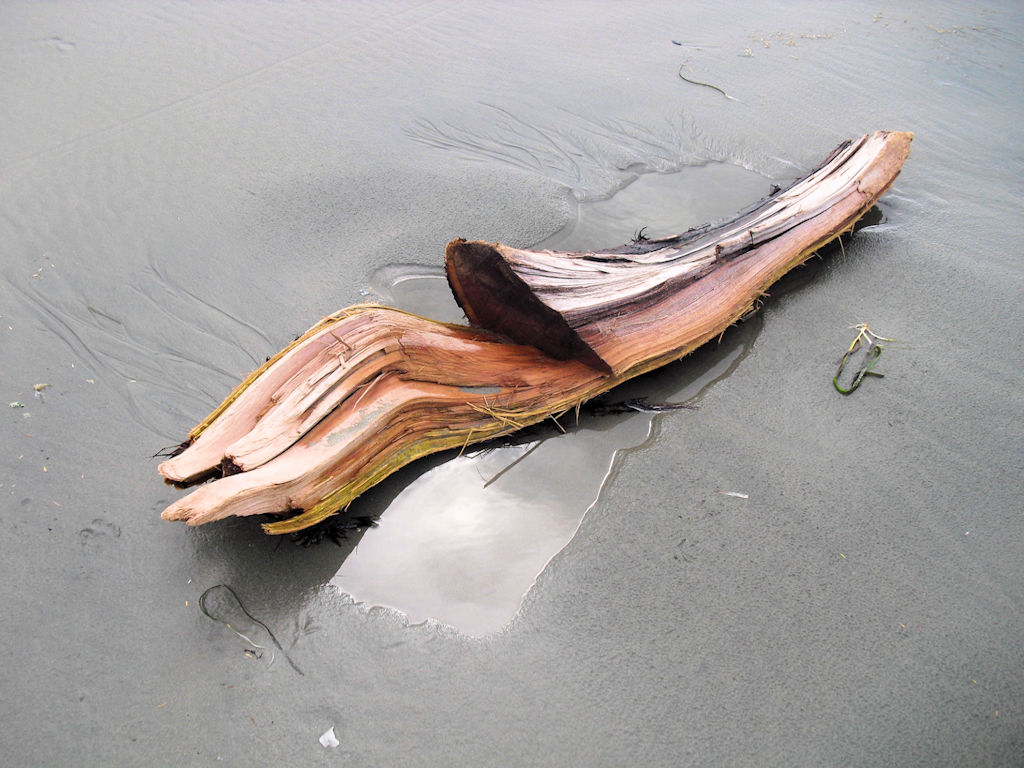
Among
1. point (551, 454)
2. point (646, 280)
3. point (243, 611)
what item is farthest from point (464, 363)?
point (243, 611)

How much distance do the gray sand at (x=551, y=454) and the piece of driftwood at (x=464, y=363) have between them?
28 cm

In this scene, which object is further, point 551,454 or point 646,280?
point 646,280

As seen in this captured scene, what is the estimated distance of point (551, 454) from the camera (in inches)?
104

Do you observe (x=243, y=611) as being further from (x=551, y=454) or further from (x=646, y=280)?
(x=646, y=280)

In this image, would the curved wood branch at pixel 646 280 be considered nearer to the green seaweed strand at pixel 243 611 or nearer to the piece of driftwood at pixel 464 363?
the piece of driftwood at pixel 464 363

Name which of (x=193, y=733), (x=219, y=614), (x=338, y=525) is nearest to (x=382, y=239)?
(x=338, y=525)

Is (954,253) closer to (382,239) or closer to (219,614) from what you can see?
(382,239)

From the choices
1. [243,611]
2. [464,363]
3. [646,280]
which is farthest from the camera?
[646,280]

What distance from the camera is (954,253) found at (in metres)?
3.80

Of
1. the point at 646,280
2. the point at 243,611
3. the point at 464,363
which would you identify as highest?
the point at 646,280

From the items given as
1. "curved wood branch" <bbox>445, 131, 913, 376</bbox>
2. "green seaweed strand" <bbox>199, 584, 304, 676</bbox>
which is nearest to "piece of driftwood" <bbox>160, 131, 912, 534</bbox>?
"curved wood branch" <bbox>445, 131, 913, 376</bbox>

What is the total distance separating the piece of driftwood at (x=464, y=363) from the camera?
214cm

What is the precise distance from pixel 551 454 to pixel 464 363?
484 mm

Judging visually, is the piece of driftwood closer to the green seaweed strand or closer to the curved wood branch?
the curved wood branch
